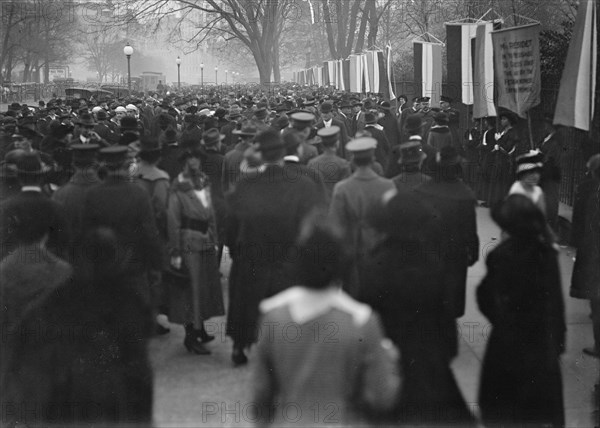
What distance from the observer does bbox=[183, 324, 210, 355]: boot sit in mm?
6375

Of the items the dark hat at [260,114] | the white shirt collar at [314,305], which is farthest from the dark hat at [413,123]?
the white shirt collar at [314,305]

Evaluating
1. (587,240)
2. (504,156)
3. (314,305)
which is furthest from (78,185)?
(504,156)

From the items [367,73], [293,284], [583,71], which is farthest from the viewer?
[367,73]

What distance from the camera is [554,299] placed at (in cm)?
446

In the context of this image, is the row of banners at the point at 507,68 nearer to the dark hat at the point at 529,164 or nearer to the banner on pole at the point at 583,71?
the banner on pole at the point at 583,71

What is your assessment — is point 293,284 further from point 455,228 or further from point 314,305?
point 455,228

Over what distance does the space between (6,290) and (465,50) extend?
1102 centimetres

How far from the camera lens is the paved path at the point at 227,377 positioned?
16.9 feet

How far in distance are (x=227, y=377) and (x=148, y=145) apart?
2.10 metres

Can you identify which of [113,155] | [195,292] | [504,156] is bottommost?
[195,292]

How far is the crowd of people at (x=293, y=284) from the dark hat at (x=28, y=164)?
0.01 meters

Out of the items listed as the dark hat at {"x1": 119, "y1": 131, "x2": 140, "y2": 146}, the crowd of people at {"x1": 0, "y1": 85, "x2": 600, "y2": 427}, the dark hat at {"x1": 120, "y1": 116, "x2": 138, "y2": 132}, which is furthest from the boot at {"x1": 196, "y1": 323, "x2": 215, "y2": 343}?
the dark hat at {"x1": 120, "y1": 116, "x2": 138, "y2": 132}

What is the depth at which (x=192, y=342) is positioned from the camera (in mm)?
6434

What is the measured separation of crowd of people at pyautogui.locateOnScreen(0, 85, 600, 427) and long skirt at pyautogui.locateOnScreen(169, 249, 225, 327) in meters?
0.01
